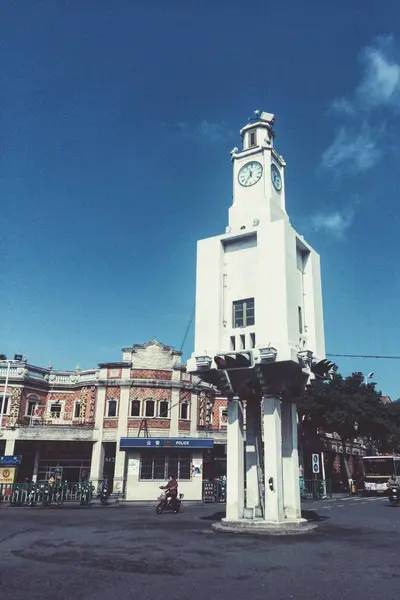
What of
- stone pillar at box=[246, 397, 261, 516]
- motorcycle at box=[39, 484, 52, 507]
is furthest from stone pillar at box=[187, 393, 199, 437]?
stone pillar at box=[246, 397, 261, 516]

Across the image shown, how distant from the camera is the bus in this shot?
39.8 meters

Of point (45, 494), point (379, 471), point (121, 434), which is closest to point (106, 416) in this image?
point (121, 434)

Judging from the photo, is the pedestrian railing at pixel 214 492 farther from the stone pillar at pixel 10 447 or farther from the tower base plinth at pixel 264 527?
the tower base plinth at pixel 264 527

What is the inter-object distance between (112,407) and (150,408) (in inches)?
126

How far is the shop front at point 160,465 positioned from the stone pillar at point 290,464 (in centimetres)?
1596

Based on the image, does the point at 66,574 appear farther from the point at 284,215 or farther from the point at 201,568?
the point at 284,215

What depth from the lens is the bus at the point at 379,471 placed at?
39.8 metres

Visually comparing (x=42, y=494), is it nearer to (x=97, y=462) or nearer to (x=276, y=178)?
(x=97, y=462)

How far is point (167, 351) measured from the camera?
41.1m

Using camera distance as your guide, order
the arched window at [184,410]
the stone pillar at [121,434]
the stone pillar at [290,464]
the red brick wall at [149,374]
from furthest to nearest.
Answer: the arched window at [184,410] → the red brick wall at [149,374] → the stone pillar at [121,434] → the stone pillar at [290,464]

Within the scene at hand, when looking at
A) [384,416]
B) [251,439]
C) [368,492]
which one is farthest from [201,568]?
[384,416]

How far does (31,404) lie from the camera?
41625 mm

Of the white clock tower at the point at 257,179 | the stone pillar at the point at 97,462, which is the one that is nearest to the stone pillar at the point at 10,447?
the stone pillar at the point at 97,462

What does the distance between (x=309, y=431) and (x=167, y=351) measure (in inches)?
732
